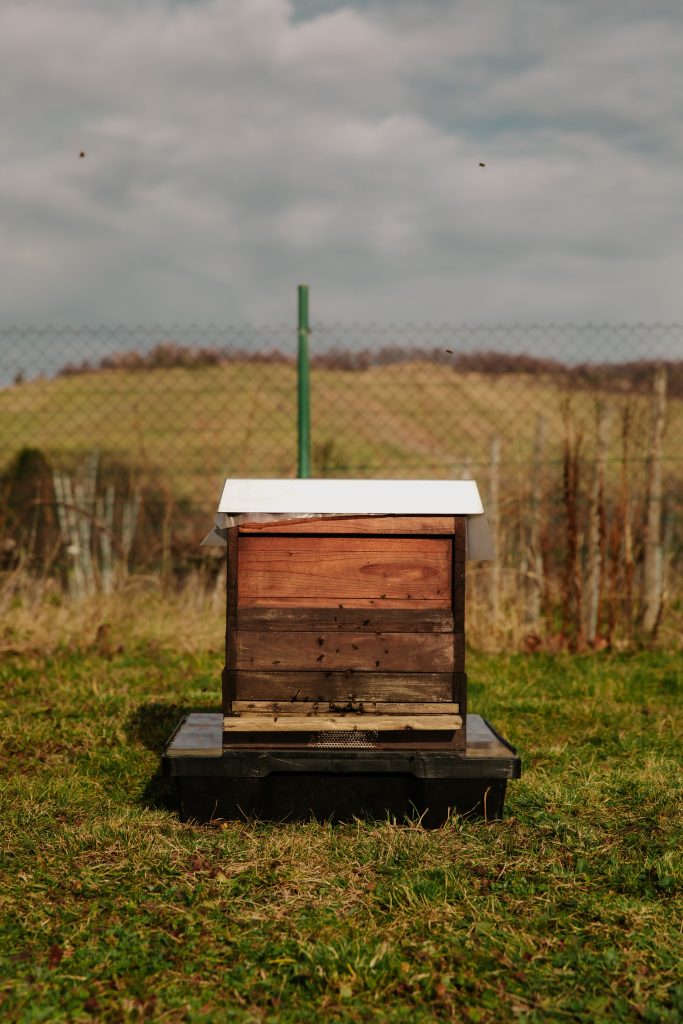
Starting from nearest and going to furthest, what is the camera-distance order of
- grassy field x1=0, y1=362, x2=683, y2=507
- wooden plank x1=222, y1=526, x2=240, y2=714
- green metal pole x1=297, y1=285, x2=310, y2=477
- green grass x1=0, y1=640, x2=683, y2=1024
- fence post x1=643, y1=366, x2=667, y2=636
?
green grass x1=0, y1=640, x2=683, y2=1024 → wooden plank x1=222, y1=526, x2=240, y2=714 → green metal pole x1=297, y1=285, x2=310, y2=477 → fence post x1=643, y1=366, x2=667, y2=636 → grassy field x1=0, y1=362, x2=683, y2=507

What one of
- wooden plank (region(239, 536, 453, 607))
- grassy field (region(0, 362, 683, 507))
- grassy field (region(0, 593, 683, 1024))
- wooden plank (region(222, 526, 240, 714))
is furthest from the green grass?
grassy field (region(0, 362, 683, 507))

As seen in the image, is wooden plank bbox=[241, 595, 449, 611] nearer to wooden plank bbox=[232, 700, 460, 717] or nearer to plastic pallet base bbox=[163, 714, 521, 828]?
wooden plank bbox=[232, 700, 460, 717]

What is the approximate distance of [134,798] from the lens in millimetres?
4438

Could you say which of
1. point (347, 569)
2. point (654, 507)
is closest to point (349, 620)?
point (347, 569)

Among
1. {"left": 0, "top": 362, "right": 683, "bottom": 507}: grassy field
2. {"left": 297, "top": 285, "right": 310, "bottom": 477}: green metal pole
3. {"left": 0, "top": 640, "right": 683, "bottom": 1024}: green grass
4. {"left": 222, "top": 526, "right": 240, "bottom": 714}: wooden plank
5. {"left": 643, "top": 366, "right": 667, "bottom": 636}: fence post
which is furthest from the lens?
{"left": 0, "top": 362, "right": 683, "bottom": 507}: grassy field

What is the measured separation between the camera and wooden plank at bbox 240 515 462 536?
3879mm

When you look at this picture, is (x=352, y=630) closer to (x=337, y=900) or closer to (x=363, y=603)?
(x=363, y=603)

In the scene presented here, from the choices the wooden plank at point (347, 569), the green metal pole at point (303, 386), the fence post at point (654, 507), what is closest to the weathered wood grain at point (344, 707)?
the wooden plank at point (347, 569)

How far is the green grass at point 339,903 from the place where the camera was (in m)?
2.68

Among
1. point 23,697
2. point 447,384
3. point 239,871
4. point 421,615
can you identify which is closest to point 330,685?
point 421,615

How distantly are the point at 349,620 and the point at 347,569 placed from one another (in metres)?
0.21

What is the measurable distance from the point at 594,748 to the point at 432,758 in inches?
67.8

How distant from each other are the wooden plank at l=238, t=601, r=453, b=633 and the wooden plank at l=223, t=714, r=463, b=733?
363 mm

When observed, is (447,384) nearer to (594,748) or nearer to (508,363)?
(508,363)
